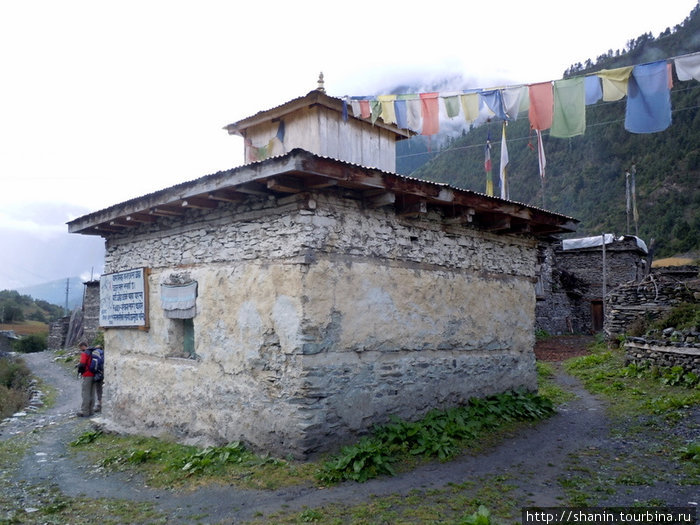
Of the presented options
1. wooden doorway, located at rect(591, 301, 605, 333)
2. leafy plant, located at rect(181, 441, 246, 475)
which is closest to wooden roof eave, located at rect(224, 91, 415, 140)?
leafy plant, located at rect(181, 441, 246, 475)

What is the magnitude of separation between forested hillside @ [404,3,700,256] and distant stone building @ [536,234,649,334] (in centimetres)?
1243

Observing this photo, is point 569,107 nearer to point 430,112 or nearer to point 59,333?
point 430,112

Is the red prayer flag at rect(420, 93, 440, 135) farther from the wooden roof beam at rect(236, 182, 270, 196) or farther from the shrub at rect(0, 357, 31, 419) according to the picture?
the shrub at rect(0, 357, 31, 419)

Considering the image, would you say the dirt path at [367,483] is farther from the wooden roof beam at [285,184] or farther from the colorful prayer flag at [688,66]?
the colorful prayer flag at [688,66]

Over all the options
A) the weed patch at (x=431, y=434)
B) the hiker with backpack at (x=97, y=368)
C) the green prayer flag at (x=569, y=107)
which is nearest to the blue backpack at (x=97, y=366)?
the hiker with backpack at (x=97, y=368)

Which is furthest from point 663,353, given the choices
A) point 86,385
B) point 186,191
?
point 86,385

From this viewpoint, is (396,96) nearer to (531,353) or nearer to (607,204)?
(531,353)

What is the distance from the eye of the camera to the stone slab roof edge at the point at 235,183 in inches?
227

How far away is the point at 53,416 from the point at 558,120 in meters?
12.9

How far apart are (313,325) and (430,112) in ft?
14.6

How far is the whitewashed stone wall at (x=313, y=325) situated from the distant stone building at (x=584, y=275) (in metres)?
17.7

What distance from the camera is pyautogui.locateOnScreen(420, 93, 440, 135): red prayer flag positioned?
28.4 feet

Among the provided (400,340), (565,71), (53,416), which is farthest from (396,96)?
(565,71)

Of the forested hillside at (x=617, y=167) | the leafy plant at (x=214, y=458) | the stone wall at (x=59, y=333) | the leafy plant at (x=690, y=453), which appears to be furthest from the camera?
the forested hillside at (x=617, y=167)
